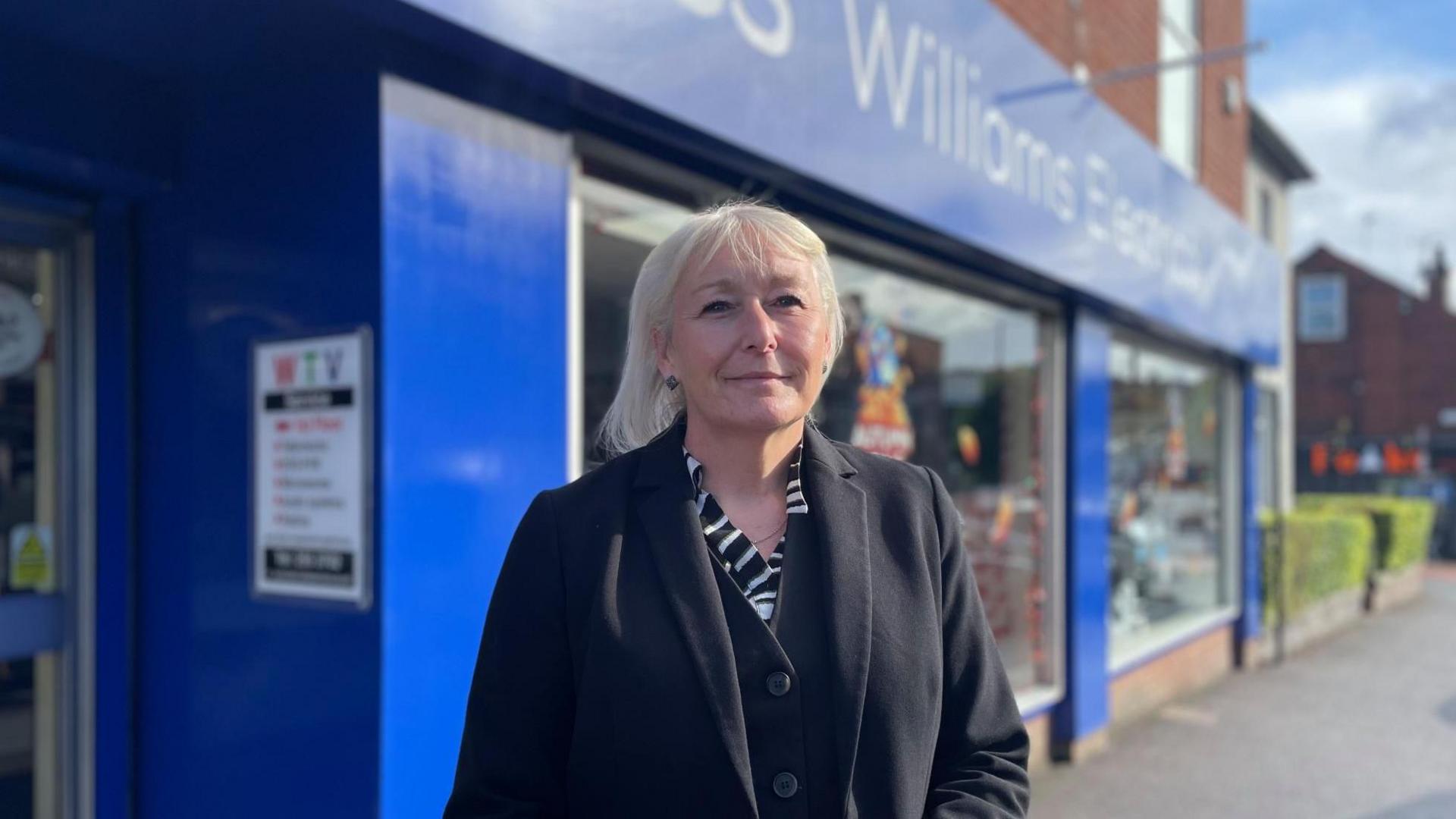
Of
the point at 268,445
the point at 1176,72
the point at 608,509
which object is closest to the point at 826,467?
the point at 608,509

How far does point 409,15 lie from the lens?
2.35m

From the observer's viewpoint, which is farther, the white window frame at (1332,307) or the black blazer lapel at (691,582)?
the white window frame at (1332,307)

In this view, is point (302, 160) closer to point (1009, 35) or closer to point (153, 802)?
point (153, 802)

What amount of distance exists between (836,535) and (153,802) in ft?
7.73

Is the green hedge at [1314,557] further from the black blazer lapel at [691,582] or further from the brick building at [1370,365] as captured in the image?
the brick building at [1370,365]

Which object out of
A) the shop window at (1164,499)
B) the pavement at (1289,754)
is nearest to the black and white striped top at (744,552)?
the pavement at (1289,754)

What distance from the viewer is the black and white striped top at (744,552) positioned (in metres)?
1.63

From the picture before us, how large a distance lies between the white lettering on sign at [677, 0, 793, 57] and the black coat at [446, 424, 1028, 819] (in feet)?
5.71

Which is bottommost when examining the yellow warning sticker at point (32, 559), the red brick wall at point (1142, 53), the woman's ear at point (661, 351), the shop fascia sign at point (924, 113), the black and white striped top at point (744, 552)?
the yellow warning sticker at point (32, 559)

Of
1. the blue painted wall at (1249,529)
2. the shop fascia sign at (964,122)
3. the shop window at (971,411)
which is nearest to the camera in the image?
the shop fascia sign at (964,122)

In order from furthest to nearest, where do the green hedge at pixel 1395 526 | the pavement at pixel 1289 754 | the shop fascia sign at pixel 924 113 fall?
the green hedge at pixel 1395 526, the pavement at pixel 1289 754, the shop fascia sign at pixel 924 113

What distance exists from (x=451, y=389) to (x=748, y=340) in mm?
1211

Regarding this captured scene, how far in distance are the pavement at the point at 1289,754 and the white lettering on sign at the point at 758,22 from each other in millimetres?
3963

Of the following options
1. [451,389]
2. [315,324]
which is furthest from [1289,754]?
[315,324]
